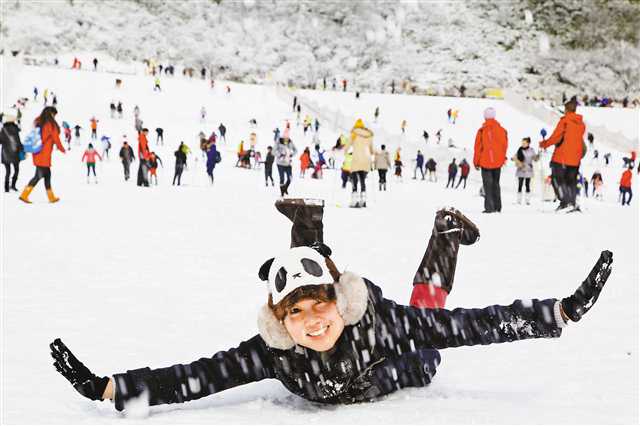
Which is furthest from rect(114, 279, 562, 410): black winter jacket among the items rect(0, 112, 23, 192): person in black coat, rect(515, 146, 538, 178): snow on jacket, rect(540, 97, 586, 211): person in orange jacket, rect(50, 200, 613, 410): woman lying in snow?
rect(515, 146, 538, 178): snow on jacket

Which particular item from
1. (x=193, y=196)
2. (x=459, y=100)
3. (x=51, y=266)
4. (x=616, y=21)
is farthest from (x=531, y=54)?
(x=51, y=266)

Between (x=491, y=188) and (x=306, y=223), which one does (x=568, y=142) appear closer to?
(x=491, y=188)

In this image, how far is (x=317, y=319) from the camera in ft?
6.88

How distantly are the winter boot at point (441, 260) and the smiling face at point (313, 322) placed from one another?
78 centimetres

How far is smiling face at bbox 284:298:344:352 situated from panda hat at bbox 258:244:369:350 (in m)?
0.03

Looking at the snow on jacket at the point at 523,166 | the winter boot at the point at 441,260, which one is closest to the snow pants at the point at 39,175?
the snow on jacket at the point at 523,166

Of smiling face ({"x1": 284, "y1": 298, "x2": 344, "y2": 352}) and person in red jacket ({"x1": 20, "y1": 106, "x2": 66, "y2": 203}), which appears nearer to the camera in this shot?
smiling face ({"x1": 284, "y1": 298, "x2": 344, "y2": 352})

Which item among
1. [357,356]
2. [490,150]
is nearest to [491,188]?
[490,150]

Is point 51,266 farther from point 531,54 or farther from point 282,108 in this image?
point 531,54

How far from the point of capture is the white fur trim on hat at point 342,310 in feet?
6.88

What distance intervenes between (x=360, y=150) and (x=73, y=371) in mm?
7894

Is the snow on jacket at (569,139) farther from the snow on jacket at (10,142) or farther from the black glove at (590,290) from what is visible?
the snow on jacket at (10,142)

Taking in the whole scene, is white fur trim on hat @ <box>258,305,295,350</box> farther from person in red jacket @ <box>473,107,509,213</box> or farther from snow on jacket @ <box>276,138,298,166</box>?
snow on jacket @ <box>276,138,298,166</box>

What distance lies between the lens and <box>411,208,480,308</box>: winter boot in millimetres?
2832
